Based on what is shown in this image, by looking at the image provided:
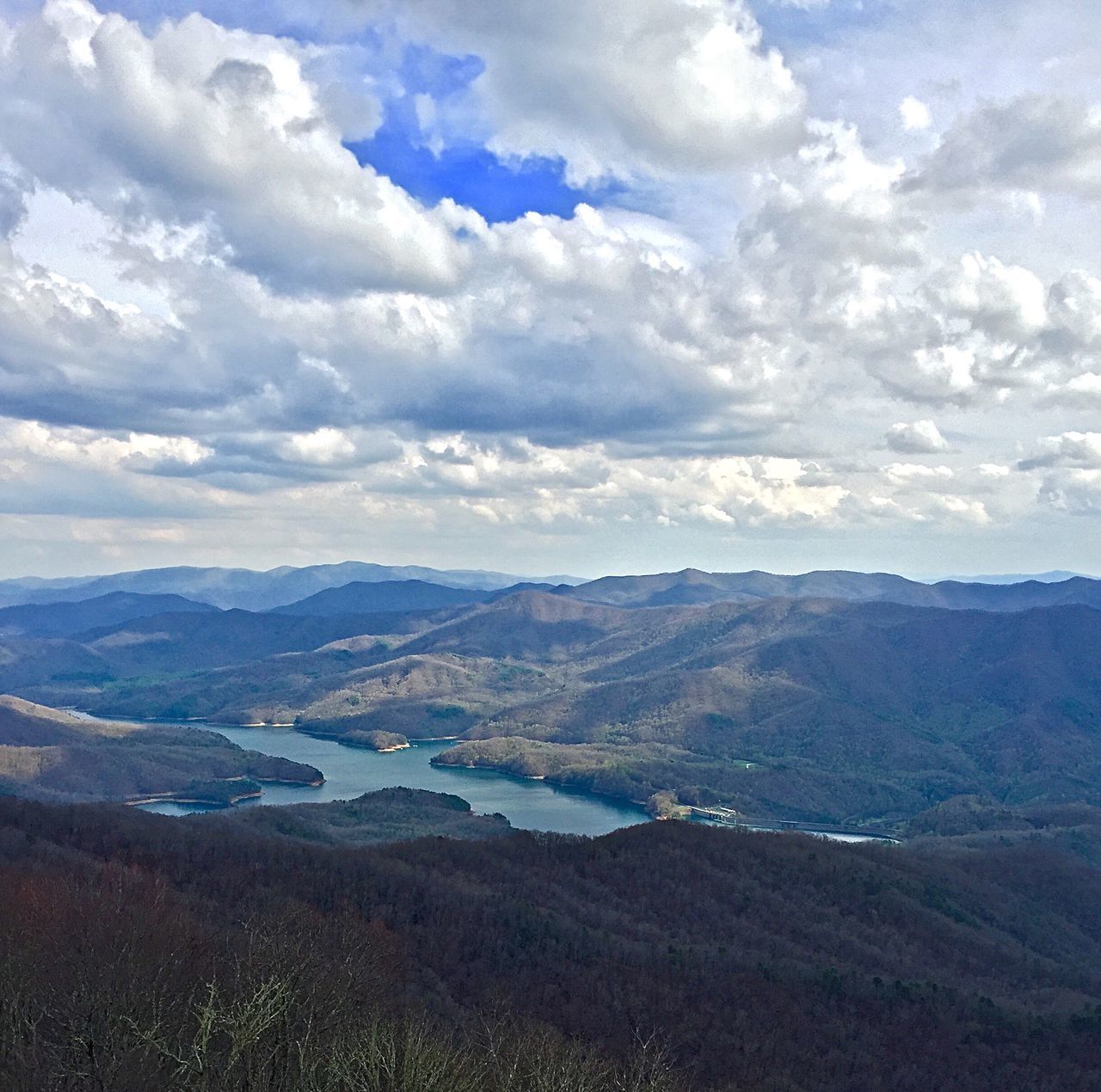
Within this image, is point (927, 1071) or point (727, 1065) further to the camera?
point (927, 1071)

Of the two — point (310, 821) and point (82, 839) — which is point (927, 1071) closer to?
point (82, 839)

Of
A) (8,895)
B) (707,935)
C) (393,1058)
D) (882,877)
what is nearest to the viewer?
(393,1058)

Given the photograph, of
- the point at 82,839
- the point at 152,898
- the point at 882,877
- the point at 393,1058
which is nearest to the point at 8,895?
the point at 152,898

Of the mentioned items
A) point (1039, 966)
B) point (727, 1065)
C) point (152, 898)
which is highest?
point (152, 898)

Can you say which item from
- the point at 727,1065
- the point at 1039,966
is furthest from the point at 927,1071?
the point at 1039,966

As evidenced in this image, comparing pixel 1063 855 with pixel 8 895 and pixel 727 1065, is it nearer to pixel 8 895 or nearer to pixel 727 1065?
pixel 727 1065

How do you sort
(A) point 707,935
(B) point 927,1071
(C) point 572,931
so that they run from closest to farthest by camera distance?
(B) point 927,1071, (C) point 572,931, (A) point 707,935

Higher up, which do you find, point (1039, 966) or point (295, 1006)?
point (295, 1006)
